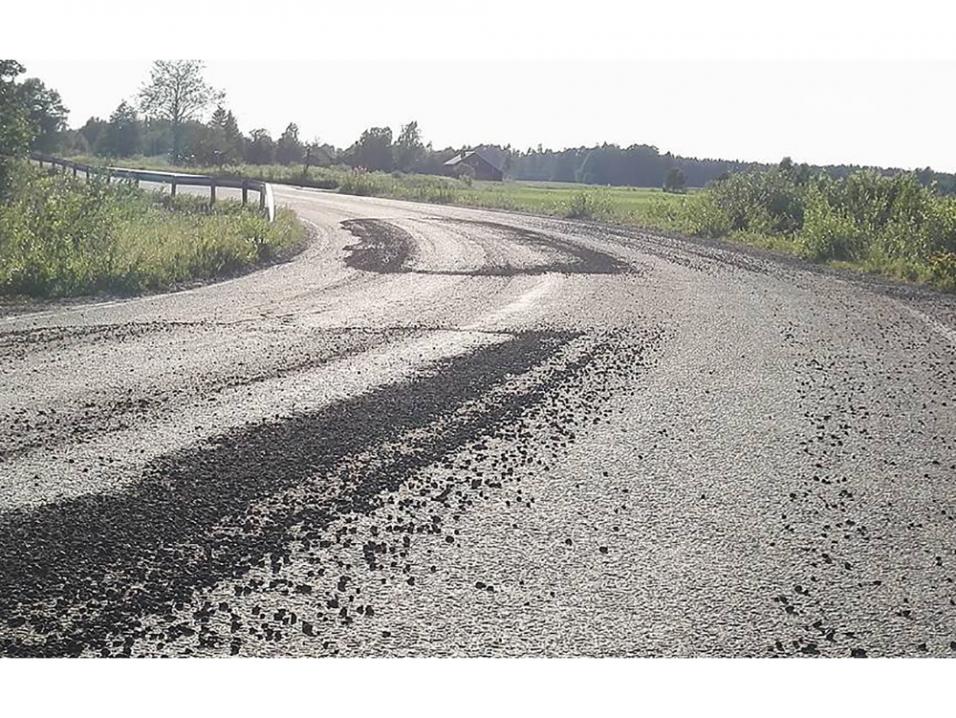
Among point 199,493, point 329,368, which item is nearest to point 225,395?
point 329,368

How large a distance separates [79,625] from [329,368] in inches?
160

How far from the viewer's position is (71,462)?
183 inches

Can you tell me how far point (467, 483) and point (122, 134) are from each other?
4.09 metres

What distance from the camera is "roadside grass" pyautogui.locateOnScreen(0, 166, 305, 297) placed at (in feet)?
32.8

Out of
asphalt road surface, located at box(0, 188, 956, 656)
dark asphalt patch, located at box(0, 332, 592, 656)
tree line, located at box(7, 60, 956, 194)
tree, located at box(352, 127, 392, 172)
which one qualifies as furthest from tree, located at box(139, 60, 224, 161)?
dark asphalt patch, located at box(0, 332, 592, 656)

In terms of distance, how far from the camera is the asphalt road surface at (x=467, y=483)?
3191mm

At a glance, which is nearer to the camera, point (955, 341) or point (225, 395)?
point (225, 395)

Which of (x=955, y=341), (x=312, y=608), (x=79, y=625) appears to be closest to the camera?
(x=79, y=625)

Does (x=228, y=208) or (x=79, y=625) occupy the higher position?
(x=228, y=208)

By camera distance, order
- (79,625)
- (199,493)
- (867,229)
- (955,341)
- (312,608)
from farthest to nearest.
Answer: (867,229) < (955,341) < (199,493) < (312,608) < (79,625)

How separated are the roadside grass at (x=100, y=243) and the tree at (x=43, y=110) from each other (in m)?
2.31

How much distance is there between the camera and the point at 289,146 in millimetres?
8391

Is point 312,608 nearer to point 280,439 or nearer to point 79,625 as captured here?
point 79,625

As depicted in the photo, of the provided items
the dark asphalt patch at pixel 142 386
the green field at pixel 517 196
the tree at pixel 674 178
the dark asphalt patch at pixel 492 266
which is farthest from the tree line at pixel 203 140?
the green field at pixel 517 196
